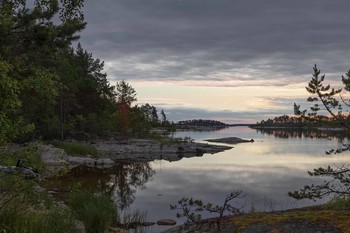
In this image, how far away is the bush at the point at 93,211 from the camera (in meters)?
13.2

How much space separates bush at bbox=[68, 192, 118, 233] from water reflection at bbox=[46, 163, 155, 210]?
13.9ft

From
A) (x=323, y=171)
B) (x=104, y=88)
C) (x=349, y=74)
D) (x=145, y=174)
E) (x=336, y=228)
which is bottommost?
(x=145, y=174)

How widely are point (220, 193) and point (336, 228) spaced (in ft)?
61.7

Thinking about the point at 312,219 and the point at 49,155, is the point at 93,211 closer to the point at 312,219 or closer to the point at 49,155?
the point at 312,219

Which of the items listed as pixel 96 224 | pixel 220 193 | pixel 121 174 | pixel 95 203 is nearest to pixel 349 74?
pixel 96 224

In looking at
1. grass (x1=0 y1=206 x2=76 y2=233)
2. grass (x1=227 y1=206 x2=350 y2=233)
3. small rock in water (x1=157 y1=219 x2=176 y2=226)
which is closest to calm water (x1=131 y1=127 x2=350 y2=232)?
small rock in water (x1=157 y1=219 x2=176 y2=226)

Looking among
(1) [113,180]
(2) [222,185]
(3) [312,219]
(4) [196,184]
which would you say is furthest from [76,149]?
(3) [312,219]

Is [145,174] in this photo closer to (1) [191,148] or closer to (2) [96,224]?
(2) [96,224]

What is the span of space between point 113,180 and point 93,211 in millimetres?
16667

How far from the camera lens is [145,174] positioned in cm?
3528

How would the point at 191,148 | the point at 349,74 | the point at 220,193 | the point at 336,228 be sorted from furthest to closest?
the point at 191,148 < the point at 220,193 < the point at 349,74 < the point at 336,228

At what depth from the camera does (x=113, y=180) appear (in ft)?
98.5

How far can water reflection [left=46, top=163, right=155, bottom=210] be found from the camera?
23422 mm

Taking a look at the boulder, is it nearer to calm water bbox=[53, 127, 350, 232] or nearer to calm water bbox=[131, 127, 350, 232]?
calm water bbox=[53, 127, 350, 232]
